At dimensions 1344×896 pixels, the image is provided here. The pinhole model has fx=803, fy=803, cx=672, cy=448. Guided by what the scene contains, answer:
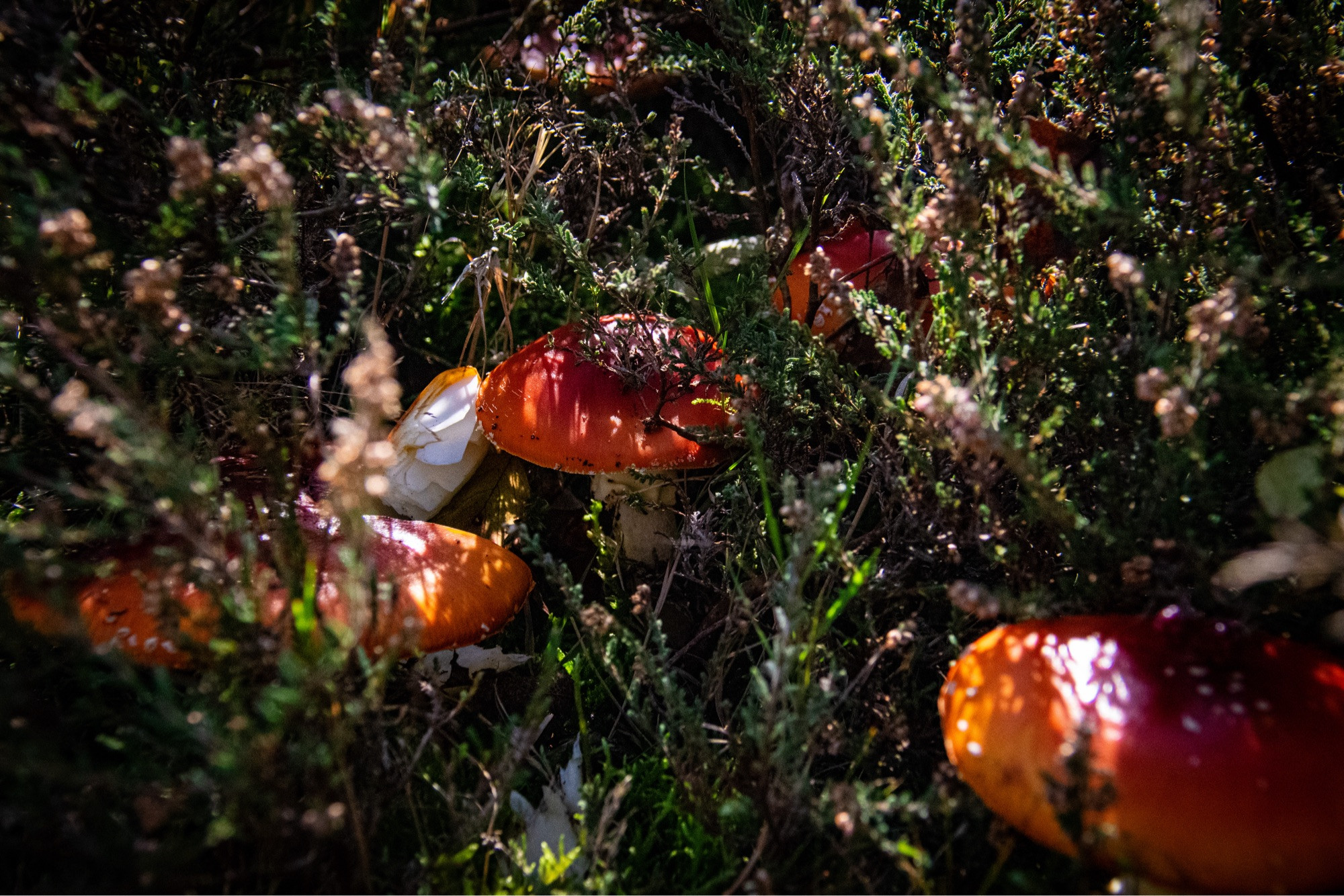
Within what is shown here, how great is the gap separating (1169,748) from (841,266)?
1.24 meters

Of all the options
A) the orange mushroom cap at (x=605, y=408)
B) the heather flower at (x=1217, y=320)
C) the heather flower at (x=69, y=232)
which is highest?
the heather flower at (x=1217, y=320)

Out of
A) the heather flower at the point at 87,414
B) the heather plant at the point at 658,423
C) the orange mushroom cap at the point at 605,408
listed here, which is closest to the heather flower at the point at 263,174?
the heather plant at the point at 658,423

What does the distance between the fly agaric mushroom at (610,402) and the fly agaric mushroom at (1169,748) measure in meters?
0.77

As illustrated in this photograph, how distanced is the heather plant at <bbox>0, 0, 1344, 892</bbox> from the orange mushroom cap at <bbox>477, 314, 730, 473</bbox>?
40mm

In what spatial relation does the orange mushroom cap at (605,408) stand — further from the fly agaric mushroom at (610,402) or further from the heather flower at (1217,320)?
the heather flower at (1217,320)

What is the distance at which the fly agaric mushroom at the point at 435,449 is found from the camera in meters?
1.77

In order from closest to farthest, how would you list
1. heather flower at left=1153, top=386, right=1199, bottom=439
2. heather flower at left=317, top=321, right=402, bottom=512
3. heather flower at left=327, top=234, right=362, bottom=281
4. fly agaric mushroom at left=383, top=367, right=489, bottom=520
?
heather flower at left=317, top=321, right=402, bottom=512 → heather flower at left=1153, top=386, right=1199, bottom=439 → heather flower at left=327, top=234, right=362, bottom=281 → fly agaric mushroom at left=383, top=367, right=489, bottom=520

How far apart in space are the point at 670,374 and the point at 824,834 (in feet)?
3.04

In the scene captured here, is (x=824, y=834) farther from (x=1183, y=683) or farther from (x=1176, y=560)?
(x=1176, y=560)

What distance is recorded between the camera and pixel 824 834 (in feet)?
3.75

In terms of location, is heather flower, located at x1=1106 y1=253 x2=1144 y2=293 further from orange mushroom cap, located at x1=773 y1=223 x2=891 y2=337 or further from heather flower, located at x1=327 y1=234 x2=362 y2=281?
heather flower, located at x1=327 y1=234 x2=362 y2=281

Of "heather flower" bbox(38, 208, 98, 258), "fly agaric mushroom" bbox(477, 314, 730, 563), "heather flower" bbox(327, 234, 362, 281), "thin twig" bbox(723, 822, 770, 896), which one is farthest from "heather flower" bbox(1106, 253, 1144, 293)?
"heather flower" bbox(38, 208, 98, 258)

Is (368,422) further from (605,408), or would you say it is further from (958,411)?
(605,408)

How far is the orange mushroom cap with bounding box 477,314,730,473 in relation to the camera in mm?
1643
